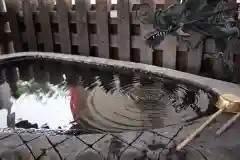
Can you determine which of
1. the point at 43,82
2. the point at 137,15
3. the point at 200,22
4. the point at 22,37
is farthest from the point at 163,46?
the point at 22,37

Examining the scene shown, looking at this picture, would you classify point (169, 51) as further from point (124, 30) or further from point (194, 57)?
point (124, 30)

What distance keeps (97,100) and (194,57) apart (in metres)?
1.27

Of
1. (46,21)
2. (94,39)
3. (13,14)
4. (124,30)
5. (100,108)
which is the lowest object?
(100,108)

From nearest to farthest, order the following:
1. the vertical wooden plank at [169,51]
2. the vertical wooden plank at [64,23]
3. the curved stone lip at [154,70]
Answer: the curved stone lip at [154,70]
the vertical wooden plank at [169,51]
the vertical wooden plank at [64,23]

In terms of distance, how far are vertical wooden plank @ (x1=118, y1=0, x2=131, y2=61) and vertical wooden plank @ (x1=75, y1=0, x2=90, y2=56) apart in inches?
21.2

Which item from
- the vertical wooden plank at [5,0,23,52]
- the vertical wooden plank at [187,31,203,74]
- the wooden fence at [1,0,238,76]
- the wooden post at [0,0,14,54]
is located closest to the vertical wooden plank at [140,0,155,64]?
the wooden fence at [1,0,238,76]

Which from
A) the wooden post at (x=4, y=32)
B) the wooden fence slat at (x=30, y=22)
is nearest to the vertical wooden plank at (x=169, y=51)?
the wooden fence slat at (x=30, y=22)

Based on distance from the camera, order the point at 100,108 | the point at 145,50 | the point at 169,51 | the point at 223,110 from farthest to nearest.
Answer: the point at 145,50
the point at 169,51
the point at 100,108
the point at 223,110

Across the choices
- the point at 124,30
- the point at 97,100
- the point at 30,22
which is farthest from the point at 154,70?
the point at 30,22

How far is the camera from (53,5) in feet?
13.3

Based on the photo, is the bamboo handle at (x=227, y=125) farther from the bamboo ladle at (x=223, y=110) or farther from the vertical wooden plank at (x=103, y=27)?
the vertical wooden plank at (x=103, y=27)

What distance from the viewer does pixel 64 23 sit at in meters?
3.99

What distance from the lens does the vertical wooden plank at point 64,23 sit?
3900 millimetres

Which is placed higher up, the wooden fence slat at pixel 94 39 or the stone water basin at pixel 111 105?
the wooden fence slat at pixel 94 39
